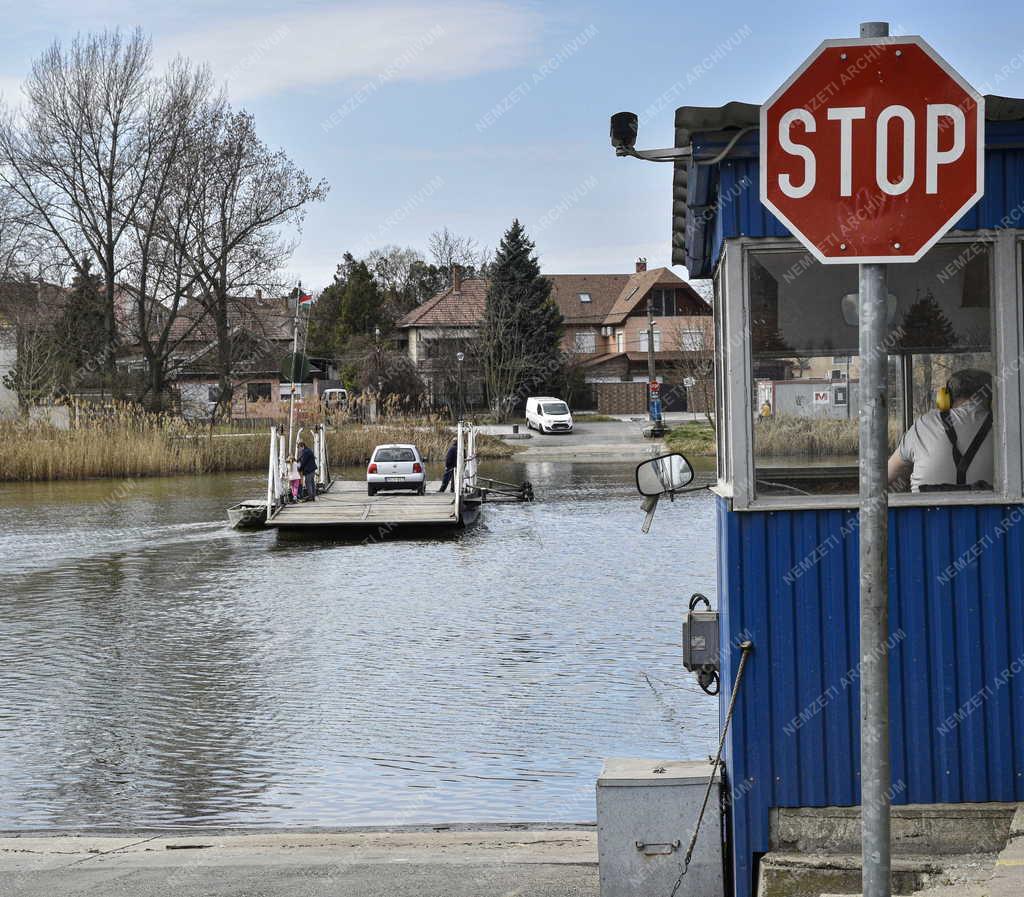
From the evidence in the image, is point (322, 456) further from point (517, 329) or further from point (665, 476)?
point (517, 329)

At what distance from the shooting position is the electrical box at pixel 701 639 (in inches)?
241

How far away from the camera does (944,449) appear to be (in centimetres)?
571

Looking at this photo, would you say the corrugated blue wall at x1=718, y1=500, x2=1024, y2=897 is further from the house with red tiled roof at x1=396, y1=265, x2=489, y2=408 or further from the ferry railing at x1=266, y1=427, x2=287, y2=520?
the house with red tiled roof at x1=396, y1=265, x2=489, y2=408

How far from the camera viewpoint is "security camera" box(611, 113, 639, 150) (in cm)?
511

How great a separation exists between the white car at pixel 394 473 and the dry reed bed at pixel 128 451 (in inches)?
457

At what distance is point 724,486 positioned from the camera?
5945 millimetres

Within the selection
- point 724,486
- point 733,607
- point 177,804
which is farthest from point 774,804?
point 177,804

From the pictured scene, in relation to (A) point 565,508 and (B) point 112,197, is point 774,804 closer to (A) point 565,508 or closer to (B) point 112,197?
(A) point 565,508

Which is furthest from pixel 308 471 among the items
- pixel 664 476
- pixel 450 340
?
pixel 450 340

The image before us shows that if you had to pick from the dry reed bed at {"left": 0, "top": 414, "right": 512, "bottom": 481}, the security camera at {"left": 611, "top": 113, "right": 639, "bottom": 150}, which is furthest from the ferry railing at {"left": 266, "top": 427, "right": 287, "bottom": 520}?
the security camera at {"left": 611, "top": 113, "right": 639, "bottom": 150}

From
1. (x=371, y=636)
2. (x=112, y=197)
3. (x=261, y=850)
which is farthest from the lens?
(x=112, y=197)

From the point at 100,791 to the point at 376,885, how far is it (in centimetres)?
422

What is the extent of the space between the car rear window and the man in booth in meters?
28.2

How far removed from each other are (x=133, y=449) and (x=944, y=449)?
38790 mm
